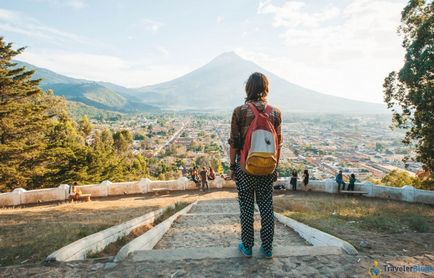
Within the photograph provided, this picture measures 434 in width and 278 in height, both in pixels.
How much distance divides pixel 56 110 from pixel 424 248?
140 feet

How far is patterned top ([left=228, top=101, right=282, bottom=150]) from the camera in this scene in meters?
3.23

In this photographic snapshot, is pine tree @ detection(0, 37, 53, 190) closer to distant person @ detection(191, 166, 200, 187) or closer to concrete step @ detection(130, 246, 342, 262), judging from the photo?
distant person @ detection(191, 166, 200, 187)

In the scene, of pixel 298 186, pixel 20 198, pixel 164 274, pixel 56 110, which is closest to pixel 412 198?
pixel 298 186

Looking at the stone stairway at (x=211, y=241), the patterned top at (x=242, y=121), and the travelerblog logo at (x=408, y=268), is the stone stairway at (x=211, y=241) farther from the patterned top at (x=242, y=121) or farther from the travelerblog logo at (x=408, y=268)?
the patterned top at (x=242, y=121)

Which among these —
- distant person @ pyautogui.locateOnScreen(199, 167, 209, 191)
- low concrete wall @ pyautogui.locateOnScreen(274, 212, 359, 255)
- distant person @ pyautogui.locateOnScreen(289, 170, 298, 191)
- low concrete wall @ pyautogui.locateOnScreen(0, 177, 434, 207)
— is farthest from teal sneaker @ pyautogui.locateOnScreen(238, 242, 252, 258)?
distant person @ pyautogui.locateOnScreen(289, 170, 298, 191)

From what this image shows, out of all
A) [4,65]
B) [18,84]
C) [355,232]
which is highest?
[4,65]

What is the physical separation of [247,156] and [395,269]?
1.80 meters

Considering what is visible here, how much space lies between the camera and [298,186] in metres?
18.0

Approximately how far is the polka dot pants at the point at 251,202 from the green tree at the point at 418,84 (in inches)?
510

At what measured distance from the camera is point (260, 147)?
304cm

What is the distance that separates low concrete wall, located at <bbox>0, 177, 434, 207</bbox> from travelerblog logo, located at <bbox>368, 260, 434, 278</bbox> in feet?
39.2

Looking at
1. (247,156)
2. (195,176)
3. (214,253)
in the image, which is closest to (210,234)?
(214,253)

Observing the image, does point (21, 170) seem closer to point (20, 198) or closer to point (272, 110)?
point (20, 198)

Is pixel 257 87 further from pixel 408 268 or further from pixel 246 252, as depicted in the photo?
pixel 408 268
